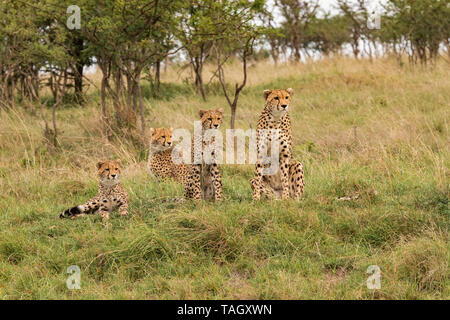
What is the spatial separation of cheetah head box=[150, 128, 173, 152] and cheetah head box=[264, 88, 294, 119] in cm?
183

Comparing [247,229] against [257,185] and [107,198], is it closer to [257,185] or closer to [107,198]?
[257,185]

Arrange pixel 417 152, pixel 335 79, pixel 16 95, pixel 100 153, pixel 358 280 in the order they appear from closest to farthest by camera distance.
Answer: pixel 358 280, pixel 417 152, pixel 100 153, pixel 335 79, pixel 16 95

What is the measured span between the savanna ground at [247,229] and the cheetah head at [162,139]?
→ 0.35 meters

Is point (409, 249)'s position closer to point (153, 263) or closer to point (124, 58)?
point (153, 263)

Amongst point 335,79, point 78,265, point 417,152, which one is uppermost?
point 335,79

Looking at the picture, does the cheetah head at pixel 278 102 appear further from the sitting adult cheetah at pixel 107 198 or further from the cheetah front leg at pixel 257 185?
the sitting adult cheetah at pixel 107 198

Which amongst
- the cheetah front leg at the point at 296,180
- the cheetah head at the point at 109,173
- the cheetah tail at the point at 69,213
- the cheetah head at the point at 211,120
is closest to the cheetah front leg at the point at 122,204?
the cheetah head at the point at 109,173

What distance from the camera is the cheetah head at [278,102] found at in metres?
4.93

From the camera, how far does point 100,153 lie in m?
7.73

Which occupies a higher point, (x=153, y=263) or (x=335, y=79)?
(x=335, y=79)

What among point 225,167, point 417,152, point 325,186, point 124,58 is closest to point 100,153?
point 124,58

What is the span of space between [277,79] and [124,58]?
456 cm

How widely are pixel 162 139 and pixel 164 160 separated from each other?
24 centimetres

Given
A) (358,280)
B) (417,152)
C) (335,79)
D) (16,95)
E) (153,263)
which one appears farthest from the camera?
(16,95)
